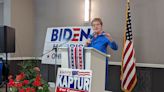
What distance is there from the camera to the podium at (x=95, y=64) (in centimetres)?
240

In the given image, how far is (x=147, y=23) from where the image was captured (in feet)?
13.0

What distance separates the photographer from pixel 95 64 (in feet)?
8.11

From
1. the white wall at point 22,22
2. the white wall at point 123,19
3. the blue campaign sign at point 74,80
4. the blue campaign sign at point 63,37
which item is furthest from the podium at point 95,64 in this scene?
the white wall at point 22,22

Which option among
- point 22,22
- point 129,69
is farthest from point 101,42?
point 22,22

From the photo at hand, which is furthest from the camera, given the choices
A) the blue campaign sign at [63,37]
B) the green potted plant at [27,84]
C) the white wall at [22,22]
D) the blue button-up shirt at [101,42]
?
the white wall at [22,22]

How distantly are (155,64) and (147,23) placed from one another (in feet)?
2.33

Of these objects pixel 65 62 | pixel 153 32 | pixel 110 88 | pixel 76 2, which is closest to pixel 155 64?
pixel 153 32

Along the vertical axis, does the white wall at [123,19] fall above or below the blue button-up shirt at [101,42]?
above

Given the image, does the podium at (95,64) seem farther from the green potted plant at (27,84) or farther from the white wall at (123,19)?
the white wall at (123,19)

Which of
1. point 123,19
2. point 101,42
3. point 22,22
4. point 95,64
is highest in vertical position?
point 22,22

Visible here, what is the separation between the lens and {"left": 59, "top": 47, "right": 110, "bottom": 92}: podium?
240cm

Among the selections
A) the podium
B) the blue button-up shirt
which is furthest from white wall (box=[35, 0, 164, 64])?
the podium

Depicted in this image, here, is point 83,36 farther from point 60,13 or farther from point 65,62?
point 65,62

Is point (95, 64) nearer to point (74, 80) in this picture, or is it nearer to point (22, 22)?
point (74, 80)
